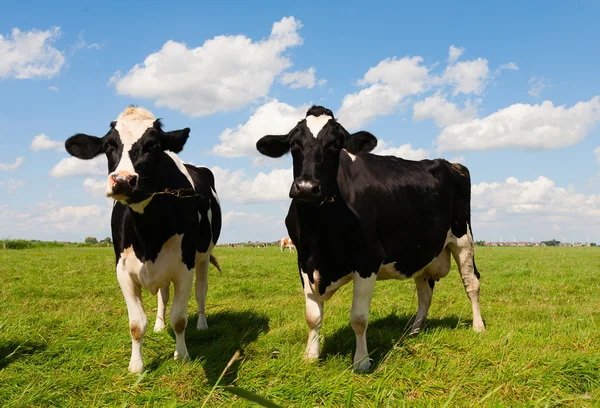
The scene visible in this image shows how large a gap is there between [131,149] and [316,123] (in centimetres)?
186

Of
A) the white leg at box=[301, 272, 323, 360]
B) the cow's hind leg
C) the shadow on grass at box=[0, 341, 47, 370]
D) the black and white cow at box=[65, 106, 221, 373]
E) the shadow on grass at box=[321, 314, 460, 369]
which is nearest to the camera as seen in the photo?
the black and white cow at box=[65, 106, 221, 373]

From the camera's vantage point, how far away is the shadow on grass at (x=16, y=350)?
533 cm

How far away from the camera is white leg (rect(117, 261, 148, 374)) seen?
17.7ft

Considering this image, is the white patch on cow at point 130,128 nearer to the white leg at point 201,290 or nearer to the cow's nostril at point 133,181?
the cow's nostril at point 133,181

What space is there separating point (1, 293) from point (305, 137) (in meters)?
8.43

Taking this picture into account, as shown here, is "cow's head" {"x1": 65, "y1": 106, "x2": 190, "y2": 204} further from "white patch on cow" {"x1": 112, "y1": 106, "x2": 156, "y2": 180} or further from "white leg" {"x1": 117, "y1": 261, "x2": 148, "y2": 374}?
"white leg" {"x1": 117, "y1": 261, "x2": 148, "y2": 374}

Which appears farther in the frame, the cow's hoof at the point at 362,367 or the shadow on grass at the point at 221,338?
the shadow on grass at the point at 221,338

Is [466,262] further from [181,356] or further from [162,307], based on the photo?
[162,307]

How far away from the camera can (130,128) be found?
515cm

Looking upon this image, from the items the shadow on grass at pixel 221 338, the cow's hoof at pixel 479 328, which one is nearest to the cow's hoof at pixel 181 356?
the shadow on grass at pixel 221 338

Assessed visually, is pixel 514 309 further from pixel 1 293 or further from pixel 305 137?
pixel 1 293

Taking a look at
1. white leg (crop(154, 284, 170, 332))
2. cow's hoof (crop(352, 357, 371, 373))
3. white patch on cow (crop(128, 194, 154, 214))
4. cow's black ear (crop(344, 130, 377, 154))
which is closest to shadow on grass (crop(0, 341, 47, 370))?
white leg (crop(154, 284, 170, 332))

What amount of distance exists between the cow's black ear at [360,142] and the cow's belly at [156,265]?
6.95ft

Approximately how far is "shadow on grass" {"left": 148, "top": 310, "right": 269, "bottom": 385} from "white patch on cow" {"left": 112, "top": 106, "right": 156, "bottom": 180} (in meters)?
2.19
